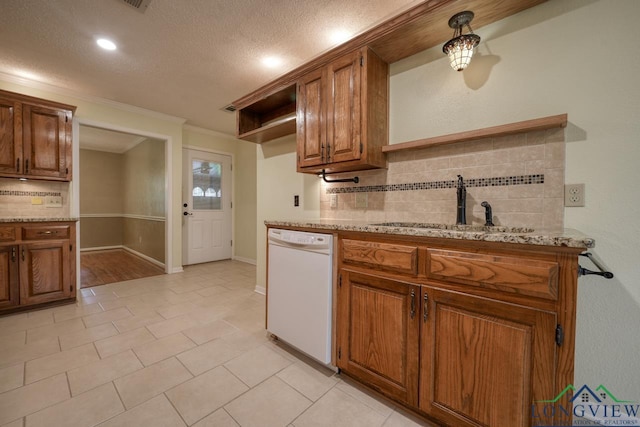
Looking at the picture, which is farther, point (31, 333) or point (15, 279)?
point (15, 279)

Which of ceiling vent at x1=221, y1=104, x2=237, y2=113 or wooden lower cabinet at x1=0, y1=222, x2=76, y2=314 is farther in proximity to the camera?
ceiling vent at x1=221, y1=104, x2=237, y2=113

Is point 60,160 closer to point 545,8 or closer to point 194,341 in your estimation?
point 194,341

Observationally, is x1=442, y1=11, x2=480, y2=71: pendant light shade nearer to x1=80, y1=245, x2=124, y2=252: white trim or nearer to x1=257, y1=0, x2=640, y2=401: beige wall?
x1=257, y1=0, x2=640, y2=401: beige wall

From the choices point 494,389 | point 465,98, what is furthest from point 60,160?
point 494,389

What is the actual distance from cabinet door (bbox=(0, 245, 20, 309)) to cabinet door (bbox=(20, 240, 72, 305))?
0.04 metres

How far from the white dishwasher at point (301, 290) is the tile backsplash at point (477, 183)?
2.22 ft

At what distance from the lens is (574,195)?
135 cm

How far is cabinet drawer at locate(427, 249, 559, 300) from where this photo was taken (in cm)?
91

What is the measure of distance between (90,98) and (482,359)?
15.8 feet

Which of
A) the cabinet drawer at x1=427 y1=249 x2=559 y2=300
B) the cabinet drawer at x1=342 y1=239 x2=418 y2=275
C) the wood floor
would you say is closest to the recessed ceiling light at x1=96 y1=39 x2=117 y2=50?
the cabinet drawer at x1=342 y1=239 x2=418 y2=275

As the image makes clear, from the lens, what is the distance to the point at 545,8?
4.75ft

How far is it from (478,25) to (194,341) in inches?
118

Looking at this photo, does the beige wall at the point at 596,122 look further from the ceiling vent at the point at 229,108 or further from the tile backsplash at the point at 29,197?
the tile backsplash at the point at 29,197

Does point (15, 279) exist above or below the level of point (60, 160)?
below
